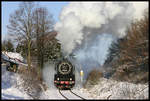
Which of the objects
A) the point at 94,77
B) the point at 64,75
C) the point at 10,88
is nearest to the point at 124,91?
the point at 10,88

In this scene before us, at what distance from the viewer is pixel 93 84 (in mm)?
22656

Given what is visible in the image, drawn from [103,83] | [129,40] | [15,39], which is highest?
[129,40]

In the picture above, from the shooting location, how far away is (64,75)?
22.7m

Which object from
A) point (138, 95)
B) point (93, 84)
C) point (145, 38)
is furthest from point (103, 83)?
point (138, 95)

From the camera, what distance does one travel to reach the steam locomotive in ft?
73.8

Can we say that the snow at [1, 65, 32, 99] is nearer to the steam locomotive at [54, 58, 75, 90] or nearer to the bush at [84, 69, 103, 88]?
the steam locomotive at [54, 58, 75, 90]

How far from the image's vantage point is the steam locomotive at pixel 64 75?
73.8 ft

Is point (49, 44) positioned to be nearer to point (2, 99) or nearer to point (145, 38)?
point (145, 38)

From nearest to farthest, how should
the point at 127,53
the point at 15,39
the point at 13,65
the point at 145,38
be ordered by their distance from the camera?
the point at 145,38 < the point at 127,53 < the point at 13,65 < the point at 15,39

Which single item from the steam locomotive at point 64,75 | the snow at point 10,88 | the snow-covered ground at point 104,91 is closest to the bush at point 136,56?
the snow-covered ground at point 104,91

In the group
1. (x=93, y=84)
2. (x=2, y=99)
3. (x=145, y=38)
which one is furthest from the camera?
(x=93, y=84)

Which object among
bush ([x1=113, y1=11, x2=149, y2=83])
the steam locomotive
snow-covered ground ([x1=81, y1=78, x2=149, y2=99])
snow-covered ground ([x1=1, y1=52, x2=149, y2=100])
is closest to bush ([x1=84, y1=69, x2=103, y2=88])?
the steam locomotive

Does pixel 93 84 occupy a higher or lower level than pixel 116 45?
lower

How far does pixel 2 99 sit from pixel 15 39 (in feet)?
51.7
